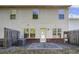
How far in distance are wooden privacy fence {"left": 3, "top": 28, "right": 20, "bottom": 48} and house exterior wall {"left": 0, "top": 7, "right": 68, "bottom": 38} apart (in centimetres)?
11

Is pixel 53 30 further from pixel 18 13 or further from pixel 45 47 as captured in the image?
pixel 18 13

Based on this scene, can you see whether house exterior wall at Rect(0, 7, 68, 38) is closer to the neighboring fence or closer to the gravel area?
the neighboring fence

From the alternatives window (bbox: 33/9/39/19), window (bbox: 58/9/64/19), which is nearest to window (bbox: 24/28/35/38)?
window (bbox: 33/9/39/19)

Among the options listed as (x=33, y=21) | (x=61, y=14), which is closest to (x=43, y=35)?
(x=33, y=21)

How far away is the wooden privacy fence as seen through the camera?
731 cm

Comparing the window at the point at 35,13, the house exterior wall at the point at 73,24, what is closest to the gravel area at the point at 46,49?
the house exterior wall at the point at 73,24

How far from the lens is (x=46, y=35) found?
7391mm

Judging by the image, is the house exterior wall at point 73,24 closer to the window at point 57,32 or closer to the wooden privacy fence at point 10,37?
the window at point 57,32

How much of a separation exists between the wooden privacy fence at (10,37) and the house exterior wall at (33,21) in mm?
110

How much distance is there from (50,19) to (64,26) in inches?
16.9

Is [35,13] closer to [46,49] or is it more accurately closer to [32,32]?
[32,32]
